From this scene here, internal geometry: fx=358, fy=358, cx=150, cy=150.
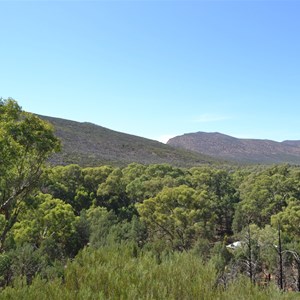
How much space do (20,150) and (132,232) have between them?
19842 millimetres

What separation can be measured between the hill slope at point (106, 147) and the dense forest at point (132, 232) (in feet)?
102

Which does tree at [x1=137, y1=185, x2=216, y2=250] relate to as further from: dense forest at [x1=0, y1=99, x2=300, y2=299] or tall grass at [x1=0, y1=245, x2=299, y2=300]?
tall grass at [x1=0, y1=245, x2=299, y2=300]

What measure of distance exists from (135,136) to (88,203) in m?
87.3

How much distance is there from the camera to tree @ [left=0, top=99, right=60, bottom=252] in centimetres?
1127

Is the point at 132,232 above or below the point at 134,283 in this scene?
below

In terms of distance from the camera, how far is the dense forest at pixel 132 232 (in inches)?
262

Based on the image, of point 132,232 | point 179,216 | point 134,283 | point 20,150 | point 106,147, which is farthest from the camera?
point 106,147

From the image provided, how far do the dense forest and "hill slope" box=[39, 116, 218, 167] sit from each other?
102ft

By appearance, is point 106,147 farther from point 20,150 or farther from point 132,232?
point 20,150

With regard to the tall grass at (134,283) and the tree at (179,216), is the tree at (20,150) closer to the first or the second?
the tall grass at (134,283)

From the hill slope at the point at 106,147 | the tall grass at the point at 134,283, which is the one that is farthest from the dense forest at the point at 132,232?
the hill slope at the point at 106,147

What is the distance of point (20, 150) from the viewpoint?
1184 cm

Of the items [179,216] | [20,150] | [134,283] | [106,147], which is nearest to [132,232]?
[179,216]

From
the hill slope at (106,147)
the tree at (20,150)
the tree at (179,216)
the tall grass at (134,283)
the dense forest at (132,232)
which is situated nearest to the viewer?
the tall grass at (134,283)
